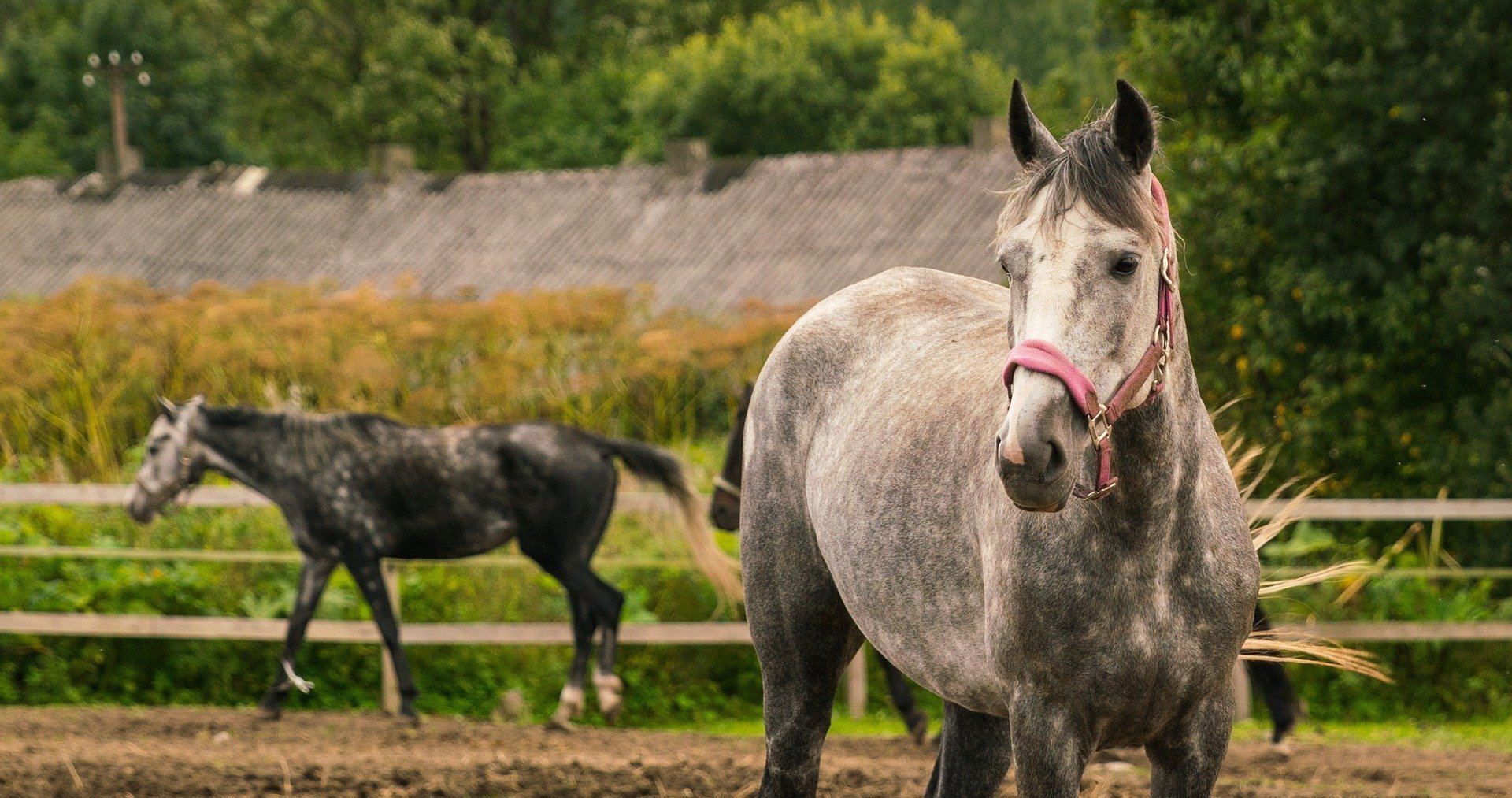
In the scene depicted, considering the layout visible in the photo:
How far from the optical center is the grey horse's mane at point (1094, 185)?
262cm

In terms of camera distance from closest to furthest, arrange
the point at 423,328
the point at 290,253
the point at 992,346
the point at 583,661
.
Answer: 1. the point at 992,346
2. the point at 583,661
3. the point at 423,328
4. the point at 290,253

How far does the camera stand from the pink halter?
2432 millimetres

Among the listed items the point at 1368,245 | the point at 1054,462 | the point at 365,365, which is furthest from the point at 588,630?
the point at 1054,462

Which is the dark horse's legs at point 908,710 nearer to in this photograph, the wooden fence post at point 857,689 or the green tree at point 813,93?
the wooden fence post at point 857,689

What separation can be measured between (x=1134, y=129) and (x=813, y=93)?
116 feet

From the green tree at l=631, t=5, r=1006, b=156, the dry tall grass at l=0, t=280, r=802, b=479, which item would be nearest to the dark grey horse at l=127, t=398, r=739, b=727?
the dry tall grass at l=0, t=280, r=802, b=479

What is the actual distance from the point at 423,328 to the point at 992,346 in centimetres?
921

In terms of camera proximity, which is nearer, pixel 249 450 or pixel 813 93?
pixel 249 450

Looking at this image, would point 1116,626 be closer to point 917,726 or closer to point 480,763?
point 480,763

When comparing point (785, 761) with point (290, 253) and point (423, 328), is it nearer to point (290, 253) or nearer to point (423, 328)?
point (423, 328)

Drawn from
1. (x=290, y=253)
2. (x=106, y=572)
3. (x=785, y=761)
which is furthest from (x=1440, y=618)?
(x=290, y=253)

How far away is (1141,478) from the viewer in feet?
8.93

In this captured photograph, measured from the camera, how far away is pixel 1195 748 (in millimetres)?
2939

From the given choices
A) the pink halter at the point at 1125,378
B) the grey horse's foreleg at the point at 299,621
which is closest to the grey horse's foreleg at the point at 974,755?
the pink halter at the point at 1125,378
